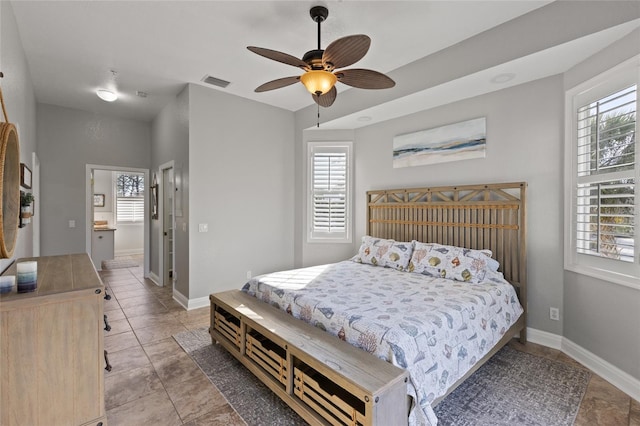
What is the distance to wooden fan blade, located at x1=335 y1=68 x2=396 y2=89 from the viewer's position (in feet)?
7.54

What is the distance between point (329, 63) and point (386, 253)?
2262 millimetres

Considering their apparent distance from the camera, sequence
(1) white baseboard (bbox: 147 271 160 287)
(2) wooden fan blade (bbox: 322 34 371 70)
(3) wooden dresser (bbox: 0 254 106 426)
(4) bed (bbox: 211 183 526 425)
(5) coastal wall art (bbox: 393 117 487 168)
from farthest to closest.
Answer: (1) white baseboard (bbox: 147 271 160 287) < (5) coastal wall art (bbox: 393 117 487 168) < (2) wooden fan blade (bbox: 322 34 371 70) < (4) bed (bbox: 211 183 526 425) < (3) wooden dresser (bbox: 0 254 106 426)

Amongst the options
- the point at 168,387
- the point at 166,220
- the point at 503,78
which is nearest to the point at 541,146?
A: the point at 503,78

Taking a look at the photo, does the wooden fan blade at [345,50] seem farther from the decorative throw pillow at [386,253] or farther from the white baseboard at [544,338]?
the white baseboard at [544,338]

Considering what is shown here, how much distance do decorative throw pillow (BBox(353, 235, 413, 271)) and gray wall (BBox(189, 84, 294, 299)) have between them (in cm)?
159

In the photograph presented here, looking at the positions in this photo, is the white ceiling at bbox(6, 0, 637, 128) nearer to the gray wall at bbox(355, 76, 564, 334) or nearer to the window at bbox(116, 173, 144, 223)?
the gray wall at bbox(355, 76, 564, 334)

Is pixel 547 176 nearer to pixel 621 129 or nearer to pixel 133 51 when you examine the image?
pixel 621 129

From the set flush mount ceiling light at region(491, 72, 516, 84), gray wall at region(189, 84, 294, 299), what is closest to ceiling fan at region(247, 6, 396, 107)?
flush mount ceiling light at region(491, 72, 516, 84)

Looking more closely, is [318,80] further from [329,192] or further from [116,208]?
[116,208]

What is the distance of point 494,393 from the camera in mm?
2189

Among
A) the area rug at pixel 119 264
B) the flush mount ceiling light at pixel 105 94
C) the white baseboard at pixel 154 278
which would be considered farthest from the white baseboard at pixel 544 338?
the area rug at pixel 119 264

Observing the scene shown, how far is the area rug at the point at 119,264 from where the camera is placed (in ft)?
22.3

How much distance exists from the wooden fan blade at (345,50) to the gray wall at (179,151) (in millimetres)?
2581

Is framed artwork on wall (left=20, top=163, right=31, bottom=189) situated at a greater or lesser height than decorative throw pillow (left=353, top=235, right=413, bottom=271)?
greater
